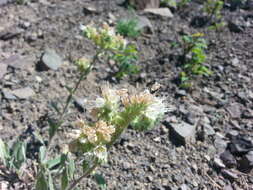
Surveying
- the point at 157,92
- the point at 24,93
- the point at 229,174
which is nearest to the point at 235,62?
the point at 157,92

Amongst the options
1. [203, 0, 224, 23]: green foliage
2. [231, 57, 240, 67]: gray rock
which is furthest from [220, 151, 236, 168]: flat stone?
[203, 0, 224, 23]: green foliage

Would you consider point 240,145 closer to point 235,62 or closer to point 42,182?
point 235,62

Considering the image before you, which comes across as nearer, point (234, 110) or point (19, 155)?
point (19, 155)

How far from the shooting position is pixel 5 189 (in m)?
3.20

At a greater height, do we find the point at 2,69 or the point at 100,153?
the point at 100,153

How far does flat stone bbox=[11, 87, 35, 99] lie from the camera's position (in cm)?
431

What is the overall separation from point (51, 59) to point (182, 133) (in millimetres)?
2227

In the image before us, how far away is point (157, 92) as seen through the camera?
4.85 m

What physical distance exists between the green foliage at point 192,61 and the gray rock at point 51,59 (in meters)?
1.78

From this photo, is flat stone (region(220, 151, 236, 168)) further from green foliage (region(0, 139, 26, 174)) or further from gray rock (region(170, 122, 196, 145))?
green foliage (region(0, 139, 26, 174))

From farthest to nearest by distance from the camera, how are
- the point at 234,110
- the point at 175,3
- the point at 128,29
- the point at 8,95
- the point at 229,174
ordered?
the point at 175,3, the point at 128,29, the point at 234,110, the point at 8,95, the point at 229,174

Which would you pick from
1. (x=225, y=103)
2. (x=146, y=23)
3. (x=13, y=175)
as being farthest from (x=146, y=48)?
(x=13, y=175)

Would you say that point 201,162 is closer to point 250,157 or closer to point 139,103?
point 250,157

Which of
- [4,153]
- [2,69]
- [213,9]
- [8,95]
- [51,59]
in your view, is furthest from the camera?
[213,9]
